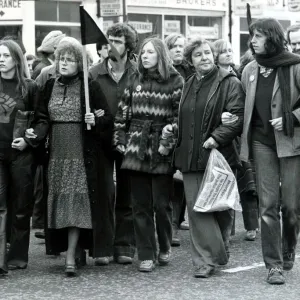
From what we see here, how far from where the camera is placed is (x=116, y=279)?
7.71 metres

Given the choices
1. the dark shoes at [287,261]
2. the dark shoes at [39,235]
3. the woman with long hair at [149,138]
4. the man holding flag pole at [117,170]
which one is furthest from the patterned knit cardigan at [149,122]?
the dark shoes at [39,235]

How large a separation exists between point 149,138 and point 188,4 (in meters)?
18.7

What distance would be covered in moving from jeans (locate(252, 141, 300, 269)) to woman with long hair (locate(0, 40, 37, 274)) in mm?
1951

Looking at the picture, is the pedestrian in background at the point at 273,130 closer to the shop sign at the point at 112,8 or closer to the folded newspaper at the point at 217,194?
the folded newspaper at the point at 217,194

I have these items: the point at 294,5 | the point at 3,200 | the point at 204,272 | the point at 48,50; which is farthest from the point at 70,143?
the point at 294,5

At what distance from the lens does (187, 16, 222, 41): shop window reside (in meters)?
26.2

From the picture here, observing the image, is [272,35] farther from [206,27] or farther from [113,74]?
[206,27]

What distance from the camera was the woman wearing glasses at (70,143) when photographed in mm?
7918

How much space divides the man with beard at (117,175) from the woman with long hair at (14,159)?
2.21 ft

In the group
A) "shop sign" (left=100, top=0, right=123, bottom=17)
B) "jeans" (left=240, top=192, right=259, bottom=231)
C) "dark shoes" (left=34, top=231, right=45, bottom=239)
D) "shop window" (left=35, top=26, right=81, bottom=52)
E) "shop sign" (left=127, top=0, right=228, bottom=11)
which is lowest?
"dark shoes" (left=34, top=231, right=45, bottom=239)

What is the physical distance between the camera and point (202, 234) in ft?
25.8

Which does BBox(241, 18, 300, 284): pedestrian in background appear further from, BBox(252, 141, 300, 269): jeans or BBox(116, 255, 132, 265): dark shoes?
BBox(116, 255, 132, 265): dark shoes

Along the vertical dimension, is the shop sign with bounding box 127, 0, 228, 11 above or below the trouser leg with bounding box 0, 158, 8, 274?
above

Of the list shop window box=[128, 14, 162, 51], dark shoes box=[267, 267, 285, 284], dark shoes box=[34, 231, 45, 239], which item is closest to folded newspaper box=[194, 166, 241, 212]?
dark shoes box=[267, 267, 285, 284]
